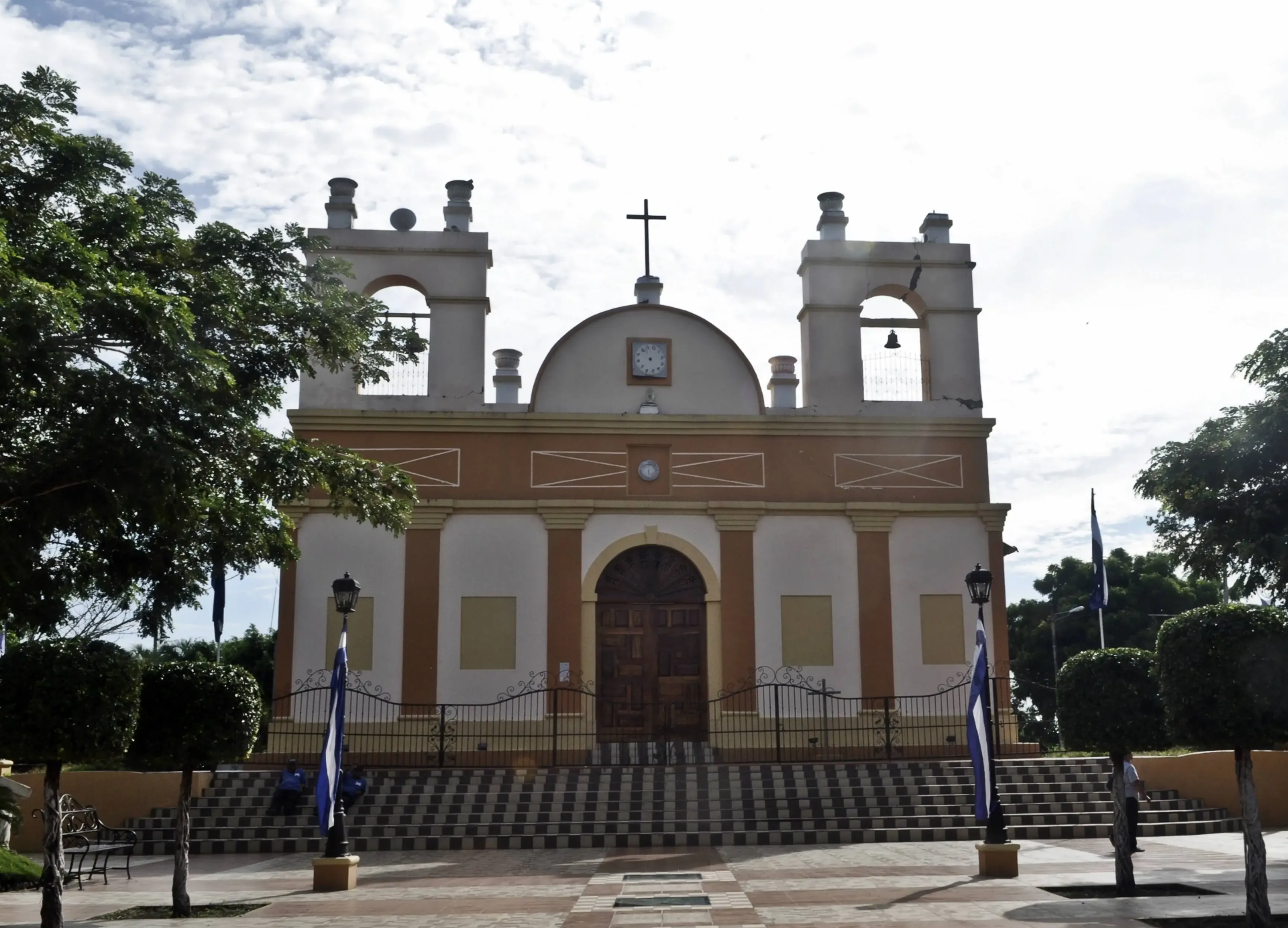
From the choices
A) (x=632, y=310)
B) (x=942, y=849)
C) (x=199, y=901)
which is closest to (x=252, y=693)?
(x=199, y=901)

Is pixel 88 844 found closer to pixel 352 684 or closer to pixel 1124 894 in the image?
pixel 352 684

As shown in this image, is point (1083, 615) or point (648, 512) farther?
point (1083, 615)

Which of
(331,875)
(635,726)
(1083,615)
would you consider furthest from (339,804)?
(1083,615)

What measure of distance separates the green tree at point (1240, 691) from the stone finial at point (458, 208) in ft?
52.7

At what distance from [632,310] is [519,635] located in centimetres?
613

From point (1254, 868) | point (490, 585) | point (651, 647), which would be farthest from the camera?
point (651, 647)

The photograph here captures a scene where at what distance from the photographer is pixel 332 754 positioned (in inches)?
504

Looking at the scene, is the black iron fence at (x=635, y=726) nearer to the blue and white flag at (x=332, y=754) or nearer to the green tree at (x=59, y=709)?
the blue and white flag at (x=332, y=754)

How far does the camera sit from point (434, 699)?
68.0 ft

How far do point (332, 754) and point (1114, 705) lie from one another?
7621mm

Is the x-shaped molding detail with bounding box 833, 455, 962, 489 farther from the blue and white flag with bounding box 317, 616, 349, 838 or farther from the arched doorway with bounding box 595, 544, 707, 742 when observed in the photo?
the blue and white flag with bounding box 317, 616, 349, 838

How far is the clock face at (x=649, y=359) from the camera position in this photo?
22.3 m

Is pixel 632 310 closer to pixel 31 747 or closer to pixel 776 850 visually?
pixel 776 850

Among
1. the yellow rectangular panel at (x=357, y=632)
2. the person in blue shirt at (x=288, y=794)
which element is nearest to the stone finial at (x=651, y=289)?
the yellow rectangular panel at (x=357, y=632)
